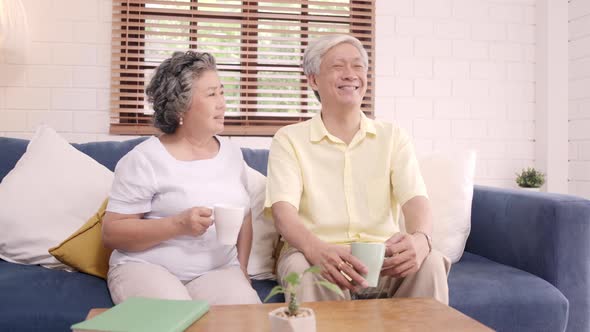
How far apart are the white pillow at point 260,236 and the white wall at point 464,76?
1532 millimetres

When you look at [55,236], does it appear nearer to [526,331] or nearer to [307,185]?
[307,185]

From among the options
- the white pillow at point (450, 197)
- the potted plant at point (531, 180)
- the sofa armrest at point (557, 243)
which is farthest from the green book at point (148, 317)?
the potted plant at point (531, 180)

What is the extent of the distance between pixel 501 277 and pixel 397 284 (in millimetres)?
443

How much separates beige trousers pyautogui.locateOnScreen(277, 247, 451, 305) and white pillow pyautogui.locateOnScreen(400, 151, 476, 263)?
0.48 m

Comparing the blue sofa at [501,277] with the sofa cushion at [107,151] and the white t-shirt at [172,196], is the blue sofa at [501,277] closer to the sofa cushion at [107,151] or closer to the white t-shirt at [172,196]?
the sofa cushion at [107,151]

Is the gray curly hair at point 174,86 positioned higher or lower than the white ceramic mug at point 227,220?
higher

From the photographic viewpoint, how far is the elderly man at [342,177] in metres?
1.74

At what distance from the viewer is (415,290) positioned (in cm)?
161

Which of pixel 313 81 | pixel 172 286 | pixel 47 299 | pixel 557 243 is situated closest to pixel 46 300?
pixel 47 299

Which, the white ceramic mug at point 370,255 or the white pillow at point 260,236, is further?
the white pillow at point 260,236

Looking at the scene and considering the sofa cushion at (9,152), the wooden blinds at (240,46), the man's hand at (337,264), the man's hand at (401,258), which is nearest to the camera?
the man's hand at (337,264)

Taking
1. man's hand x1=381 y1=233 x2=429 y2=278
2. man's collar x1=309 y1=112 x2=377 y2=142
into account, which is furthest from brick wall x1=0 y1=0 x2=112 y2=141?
man's hand x1=381 y1=233 x2=429 y2=278

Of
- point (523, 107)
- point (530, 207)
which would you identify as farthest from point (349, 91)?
point (523, 107)

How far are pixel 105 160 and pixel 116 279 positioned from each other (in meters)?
0.79
